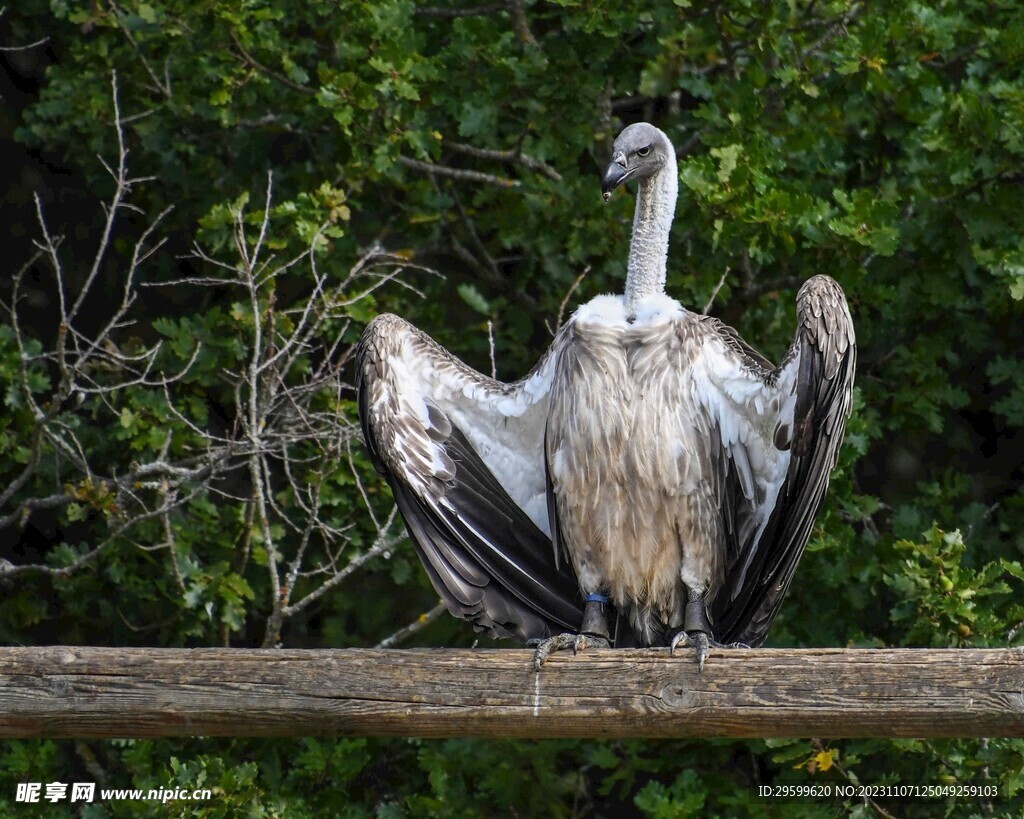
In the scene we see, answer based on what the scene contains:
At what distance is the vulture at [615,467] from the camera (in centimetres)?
430

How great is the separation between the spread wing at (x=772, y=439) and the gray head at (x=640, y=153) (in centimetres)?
48

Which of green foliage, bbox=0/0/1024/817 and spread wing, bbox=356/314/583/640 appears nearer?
spread wing, bbox=356/314/583/640

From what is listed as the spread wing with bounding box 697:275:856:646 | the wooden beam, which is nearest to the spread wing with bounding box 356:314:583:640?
Answer: the spread wing with bounding box 697:275:856:646

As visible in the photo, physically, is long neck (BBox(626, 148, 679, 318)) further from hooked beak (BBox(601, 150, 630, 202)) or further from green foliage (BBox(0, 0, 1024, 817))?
green foliage (BBox(0, 0, 1024, 817))

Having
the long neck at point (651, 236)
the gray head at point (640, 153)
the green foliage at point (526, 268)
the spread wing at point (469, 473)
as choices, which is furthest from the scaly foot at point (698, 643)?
the gray head at point (640, 153)

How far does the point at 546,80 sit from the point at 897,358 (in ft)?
5.56

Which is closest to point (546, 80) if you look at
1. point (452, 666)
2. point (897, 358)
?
point (897, 358)

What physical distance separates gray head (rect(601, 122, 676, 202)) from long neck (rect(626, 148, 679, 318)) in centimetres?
2

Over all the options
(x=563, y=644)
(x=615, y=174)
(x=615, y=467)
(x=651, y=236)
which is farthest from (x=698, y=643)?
(x=615, y=174)

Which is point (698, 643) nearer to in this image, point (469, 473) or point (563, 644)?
point (563, 644)

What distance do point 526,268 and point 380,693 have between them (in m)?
3.05

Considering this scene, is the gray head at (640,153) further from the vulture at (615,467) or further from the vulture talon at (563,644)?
the vulture talon at (563,644)

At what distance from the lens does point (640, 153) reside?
15.0ft

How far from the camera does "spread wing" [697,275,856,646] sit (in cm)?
397
